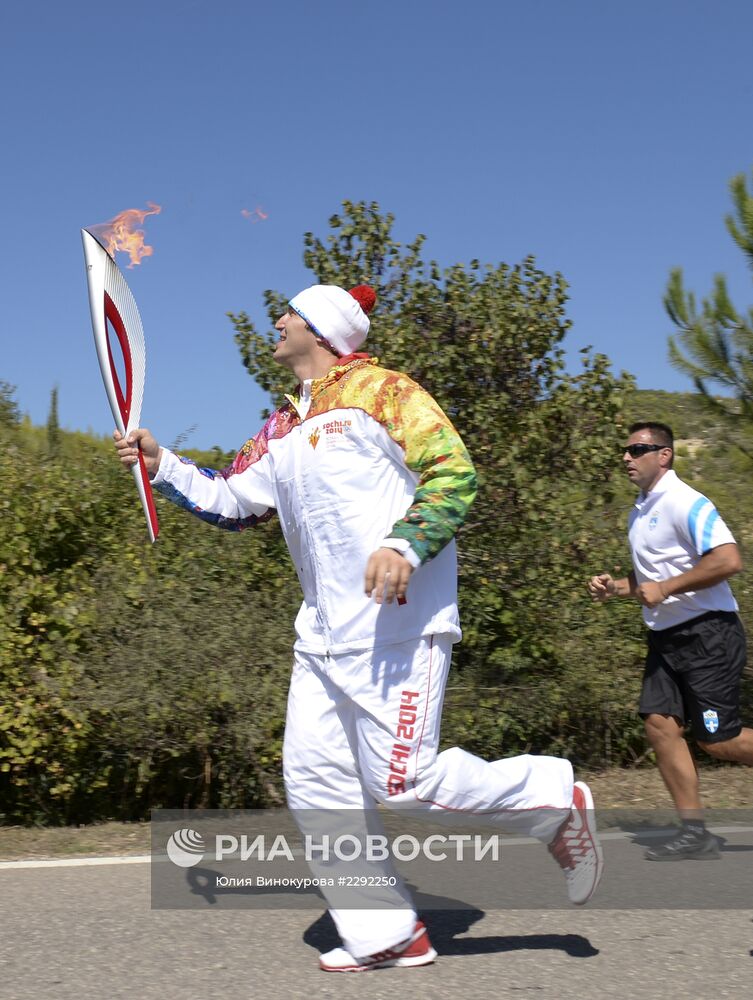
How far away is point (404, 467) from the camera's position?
3.59 meters

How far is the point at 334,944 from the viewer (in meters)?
3.75

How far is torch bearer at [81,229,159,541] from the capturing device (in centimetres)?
376

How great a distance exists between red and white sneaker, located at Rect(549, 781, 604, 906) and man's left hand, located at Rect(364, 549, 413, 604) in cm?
93

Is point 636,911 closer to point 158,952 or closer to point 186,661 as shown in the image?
point 158,952

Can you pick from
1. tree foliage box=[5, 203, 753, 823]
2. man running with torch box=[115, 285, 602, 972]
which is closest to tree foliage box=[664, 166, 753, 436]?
tree foliage box=[5, 203, 753, 823]

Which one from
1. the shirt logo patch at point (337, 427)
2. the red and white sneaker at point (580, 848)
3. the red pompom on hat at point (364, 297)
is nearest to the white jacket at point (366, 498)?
the shirt logo patch at point (337, 427)

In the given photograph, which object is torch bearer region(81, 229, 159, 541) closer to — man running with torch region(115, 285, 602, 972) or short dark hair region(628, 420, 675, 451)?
man running with torch region(115, 285, 602, 972)

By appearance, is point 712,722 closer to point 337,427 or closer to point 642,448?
point 642,448

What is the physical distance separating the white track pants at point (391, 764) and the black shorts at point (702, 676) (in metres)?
1.39

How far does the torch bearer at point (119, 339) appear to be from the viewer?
12.3 feet

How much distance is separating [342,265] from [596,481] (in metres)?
2.08

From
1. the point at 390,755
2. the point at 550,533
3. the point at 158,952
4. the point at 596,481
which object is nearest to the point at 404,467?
the point at 390,755

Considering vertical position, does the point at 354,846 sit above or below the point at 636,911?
above

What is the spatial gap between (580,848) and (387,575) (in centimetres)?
111
